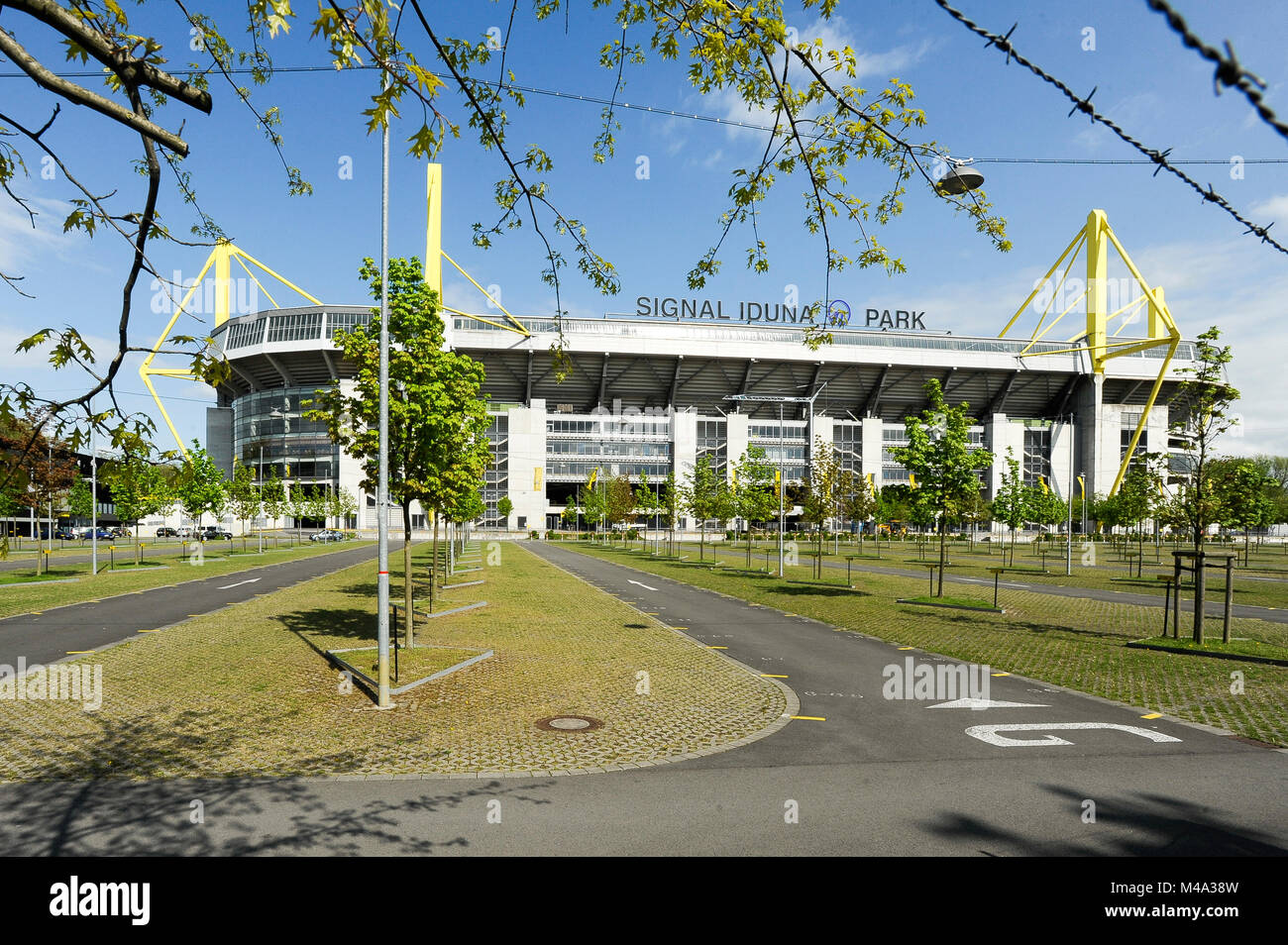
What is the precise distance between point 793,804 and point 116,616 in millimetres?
20236

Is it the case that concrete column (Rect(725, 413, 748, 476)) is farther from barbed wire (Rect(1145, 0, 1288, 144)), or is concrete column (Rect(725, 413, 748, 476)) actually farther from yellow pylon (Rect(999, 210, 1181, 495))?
barbed wire (Rect(1145, 0, 1288, 144))

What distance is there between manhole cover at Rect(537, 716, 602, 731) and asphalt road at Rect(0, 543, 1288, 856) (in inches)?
15.4

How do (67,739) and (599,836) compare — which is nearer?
(599,836)

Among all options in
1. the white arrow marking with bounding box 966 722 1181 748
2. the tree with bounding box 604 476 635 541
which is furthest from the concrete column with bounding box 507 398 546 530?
the white arrow marking with bounding box 966 722 1181 748

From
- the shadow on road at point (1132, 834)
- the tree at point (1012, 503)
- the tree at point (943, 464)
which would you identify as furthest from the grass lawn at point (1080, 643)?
the tree at point (1012, 503)

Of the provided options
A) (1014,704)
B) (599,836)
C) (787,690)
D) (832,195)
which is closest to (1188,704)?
(1014,704)

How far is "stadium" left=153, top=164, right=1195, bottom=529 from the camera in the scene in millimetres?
101125

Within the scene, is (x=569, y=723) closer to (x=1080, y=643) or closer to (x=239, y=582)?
(x=1080, y=643)

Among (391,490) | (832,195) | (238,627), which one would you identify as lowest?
(238,627)

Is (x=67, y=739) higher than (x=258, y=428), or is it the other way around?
Result: (x=258, y=428)

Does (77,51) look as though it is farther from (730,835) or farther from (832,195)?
(730,835)
